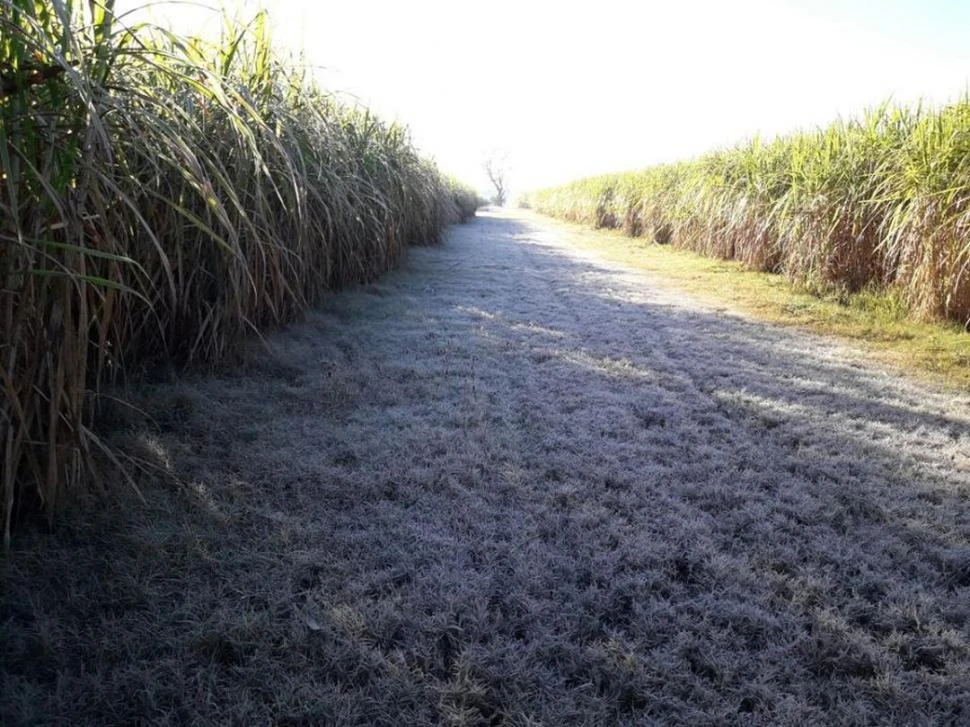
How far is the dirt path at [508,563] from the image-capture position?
1166mm

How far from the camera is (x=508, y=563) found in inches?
61.7

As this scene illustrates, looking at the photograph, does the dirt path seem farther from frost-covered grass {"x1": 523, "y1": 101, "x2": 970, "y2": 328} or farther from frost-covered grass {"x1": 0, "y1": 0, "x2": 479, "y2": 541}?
frost-covered grass {"x1": 523, "y1": 101, "x2": 970, "y2": 328}

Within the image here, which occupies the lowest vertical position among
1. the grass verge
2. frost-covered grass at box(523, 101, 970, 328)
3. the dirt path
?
the dirt path

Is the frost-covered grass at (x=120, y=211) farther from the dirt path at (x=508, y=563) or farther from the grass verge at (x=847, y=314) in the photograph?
the grass verge at (x=847, y=314)

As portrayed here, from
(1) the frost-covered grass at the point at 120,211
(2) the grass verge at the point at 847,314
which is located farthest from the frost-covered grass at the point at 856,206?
(1) the frost-covered grass at the point at 120,211

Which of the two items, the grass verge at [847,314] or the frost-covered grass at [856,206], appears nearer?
the grass verge at [847,314]

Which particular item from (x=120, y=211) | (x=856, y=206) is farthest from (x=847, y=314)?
(x=120, y=211)

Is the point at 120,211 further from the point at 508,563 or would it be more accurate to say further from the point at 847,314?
the point at 847,314

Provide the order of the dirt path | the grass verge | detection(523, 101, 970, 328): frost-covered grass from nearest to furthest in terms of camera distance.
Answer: the dirt path, the grass verge, detection(523, 101, 970, 328): frost-covered grass

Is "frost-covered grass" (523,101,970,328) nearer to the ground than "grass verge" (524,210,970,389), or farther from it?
farther from it

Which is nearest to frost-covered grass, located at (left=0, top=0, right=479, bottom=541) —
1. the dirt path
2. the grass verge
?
the dirt path

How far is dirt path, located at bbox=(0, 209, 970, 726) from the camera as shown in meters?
1.17

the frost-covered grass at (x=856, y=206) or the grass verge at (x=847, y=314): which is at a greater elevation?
the frost-covered grass at (x=856, y=206)

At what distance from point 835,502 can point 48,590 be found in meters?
2.26
